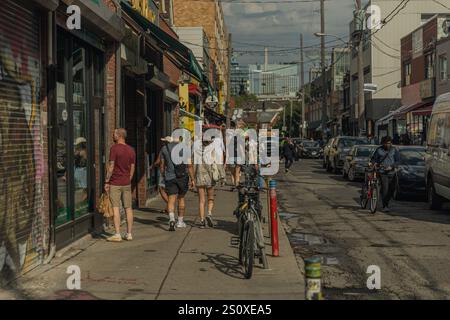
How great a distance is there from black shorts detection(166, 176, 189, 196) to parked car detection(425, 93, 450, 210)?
576 cm

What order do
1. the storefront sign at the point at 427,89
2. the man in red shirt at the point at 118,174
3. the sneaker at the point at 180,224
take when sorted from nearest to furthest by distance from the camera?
the man in red shirt at the point at 118,174
the sneaker at the point at 180,224
the storefront sign at the point at 427,89

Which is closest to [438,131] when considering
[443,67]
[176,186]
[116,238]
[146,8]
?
[176,186]

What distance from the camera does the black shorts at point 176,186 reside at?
12.4 meters

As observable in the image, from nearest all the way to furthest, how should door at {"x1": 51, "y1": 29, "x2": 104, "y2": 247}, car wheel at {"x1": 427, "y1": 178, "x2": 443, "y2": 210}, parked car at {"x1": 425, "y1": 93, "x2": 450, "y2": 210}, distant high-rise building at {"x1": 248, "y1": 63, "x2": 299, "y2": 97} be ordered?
door at {"x1": 51, "y1": 29, "x2": 104, "y2": 247} < parked car at {"x1": 425, "y1": 93, "x2": 450, "y2": 210} < car wheel at {"x1": 427, "y1": 178, "x2": 443, "y2": 210} < distant high-rise building at {"x1": 248, "y1": 63, "x2": 299, "y2": 97}

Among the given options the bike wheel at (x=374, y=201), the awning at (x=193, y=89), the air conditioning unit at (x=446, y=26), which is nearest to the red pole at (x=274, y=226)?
the bike wheel at (x=374, y=201)

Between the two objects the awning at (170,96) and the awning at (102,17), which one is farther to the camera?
the awning at (170,96)

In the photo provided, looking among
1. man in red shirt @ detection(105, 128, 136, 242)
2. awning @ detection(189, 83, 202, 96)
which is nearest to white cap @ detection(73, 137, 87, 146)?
man in red shirt @ detection(105, 128, 136, 242)

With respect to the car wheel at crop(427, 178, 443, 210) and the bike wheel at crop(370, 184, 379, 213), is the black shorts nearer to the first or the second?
the bike wheel at crop(370, 184, 379, 213)

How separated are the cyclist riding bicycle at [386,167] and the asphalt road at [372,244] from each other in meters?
0.43

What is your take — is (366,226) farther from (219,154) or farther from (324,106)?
(324,106)

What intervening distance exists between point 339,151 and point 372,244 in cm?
2049

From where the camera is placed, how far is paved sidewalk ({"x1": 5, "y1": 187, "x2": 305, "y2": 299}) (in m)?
7.31

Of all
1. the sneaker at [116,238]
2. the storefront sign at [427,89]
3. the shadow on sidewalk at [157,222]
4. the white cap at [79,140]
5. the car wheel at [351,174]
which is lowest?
the shadow on sidewalk at [157,222]

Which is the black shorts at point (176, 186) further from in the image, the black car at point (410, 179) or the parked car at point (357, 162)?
the parked car at point (357, 162)
